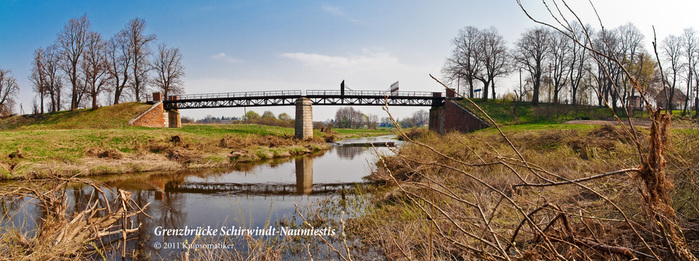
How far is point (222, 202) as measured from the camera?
8812 millimetres

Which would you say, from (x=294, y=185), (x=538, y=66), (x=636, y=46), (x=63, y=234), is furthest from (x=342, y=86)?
(x=63, y=234)

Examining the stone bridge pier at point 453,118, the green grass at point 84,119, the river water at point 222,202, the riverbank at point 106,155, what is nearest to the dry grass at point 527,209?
the river water at point 222,202

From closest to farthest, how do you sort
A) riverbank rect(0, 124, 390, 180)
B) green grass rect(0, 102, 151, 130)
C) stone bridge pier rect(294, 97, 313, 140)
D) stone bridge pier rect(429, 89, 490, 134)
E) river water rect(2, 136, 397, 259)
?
Result: river water rect(2, 136, 397, 259) → riverbank rect(0, 124, 390, 180) → green grass rect(0, 102, 151, 130) → stone bridge pier rect(429, 89, 490, 134) → stone bridge pier rect(294, 97, 313, 140)

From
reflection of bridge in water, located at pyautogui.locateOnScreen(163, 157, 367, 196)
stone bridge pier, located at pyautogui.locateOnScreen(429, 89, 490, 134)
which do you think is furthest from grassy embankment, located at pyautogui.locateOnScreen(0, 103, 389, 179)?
stone bridge pier, located at pyautogui.locateOnScreen(429, 89, 490, 134)


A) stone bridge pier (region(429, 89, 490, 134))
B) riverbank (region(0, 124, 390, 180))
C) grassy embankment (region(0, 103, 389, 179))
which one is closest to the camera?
riverbank (region(0, 124, 390, 180))

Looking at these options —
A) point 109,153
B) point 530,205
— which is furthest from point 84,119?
point 530,205

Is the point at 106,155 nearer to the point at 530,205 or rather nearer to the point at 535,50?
the point at 530,205

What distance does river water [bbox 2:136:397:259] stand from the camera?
224 inches

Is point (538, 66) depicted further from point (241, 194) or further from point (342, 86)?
point (241, 194)

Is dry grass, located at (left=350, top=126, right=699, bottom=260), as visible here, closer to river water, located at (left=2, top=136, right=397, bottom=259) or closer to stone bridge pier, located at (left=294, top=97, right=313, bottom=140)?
river water, located at (left=2, top=136, right=397, bottom=259)

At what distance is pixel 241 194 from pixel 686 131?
10618mm

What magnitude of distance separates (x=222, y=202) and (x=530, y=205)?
7789 mm

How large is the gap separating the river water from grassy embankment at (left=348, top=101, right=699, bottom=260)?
134 centimetres

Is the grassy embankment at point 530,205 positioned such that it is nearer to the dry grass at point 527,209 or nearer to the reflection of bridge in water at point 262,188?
the dry grass at point 527,209
